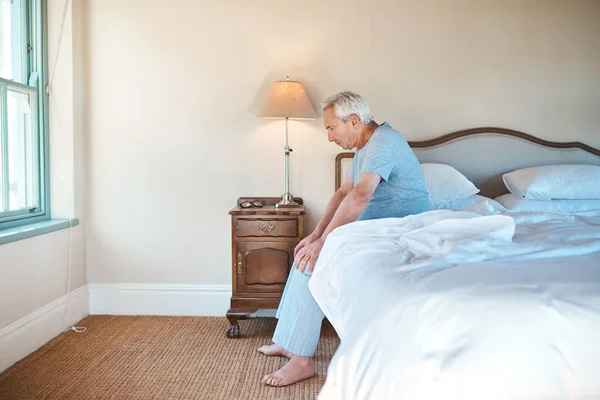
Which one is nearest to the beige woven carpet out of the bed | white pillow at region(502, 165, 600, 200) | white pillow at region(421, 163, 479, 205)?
the bed

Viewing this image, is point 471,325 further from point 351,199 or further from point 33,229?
point 33,229

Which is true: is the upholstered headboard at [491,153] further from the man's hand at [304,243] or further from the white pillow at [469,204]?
the man's hand at [304,243]

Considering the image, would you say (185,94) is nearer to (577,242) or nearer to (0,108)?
(0,108)

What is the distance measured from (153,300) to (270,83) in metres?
1.58

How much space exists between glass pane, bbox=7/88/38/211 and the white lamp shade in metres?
1.30

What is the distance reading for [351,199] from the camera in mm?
2172

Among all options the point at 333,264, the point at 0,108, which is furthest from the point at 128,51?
the point at 333,264

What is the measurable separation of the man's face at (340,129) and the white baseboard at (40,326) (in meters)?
1.79

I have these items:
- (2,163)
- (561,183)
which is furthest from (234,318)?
(561,183)

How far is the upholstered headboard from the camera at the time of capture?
128 inches

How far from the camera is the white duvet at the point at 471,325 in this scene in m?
1.04

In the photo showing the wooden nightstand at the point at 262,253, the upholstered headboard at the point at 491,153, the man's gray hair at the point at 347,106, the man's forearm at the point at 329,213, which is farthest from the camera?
the upholstered headboard at the point at 491,153

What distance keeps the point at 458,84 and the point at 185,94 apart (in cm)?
174

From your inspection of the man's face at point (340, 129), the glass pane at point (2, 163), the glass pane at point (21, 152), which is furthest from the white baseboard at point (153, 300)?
the man's face at point (340, 129)
